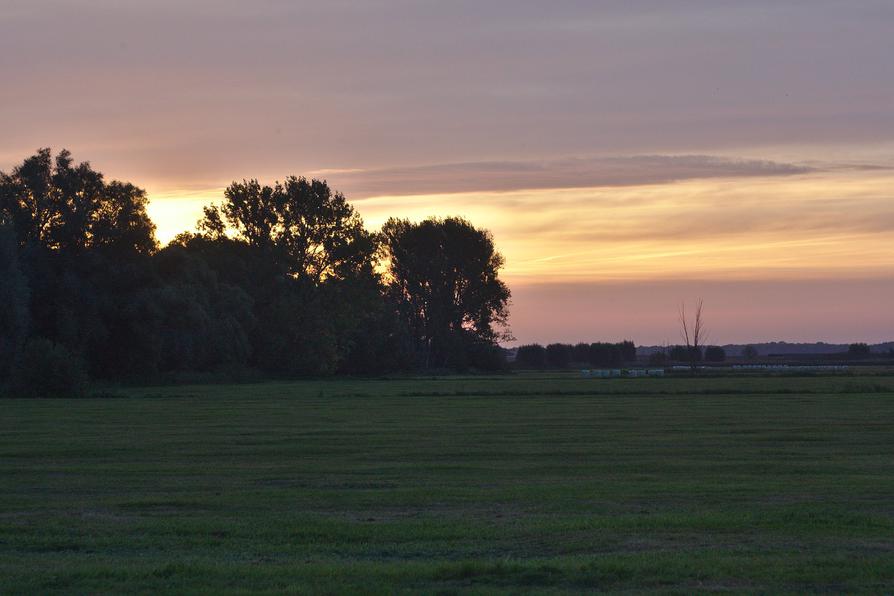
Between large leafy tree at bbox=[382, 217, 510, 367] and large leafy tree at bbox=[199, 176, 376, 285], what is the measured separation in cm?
2785

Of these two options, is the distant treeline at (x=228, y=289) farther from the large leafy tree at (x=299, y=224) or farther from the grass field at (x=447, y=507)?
the grass field at (x=447, y=507)

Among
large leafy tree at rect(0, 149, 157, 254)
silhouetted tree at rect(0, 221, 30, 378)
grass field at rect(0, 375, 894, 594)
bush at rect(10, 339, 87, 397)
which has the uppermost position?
large leafy tree at rect(0, 149, 157, 254)

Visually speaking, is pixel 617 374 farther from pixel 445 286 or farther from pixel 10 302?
pixel 10 302

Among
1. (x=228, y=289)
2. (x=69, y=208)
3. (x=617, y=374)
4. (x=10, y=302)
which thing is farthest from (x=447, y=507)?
(x=617, y=374)

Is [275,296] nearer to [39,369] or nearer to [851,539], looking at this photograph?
[39,369]

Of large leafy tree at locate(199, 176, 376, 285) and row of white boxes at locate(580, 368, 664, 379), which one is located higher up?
large leafy tree at locate(199, 176, 376, 285)

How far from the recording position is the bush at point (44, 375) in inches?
2677

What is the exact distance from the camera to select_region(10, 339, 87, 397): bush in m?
68.0

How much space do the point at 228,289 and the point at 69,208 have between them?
16900 millimetres

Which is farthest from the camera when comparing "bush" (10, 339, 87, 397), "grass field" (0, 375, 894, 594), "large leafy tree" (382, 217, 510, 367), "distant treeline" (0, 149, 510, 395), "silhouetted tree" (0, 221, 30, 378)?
"large leafy tree" (382, 217, 510, 367)

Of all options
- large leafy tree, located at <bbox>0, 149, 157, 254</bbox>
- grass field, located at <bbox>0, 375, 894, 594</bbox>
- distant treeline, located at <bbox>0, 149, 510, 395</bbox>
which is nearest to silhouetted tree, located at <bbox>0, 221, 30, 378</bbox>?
distant treeline, located at <bbox>0, 149, 510, 395</bbox>

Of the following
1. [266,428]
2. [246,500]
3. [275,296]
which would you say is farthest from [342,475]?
[275,296]

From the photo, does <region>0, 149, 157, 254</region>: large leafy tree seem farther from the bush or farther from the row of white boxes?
the row of white boxes

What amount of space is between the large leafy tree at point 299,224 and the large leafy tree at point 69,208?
23794mm
